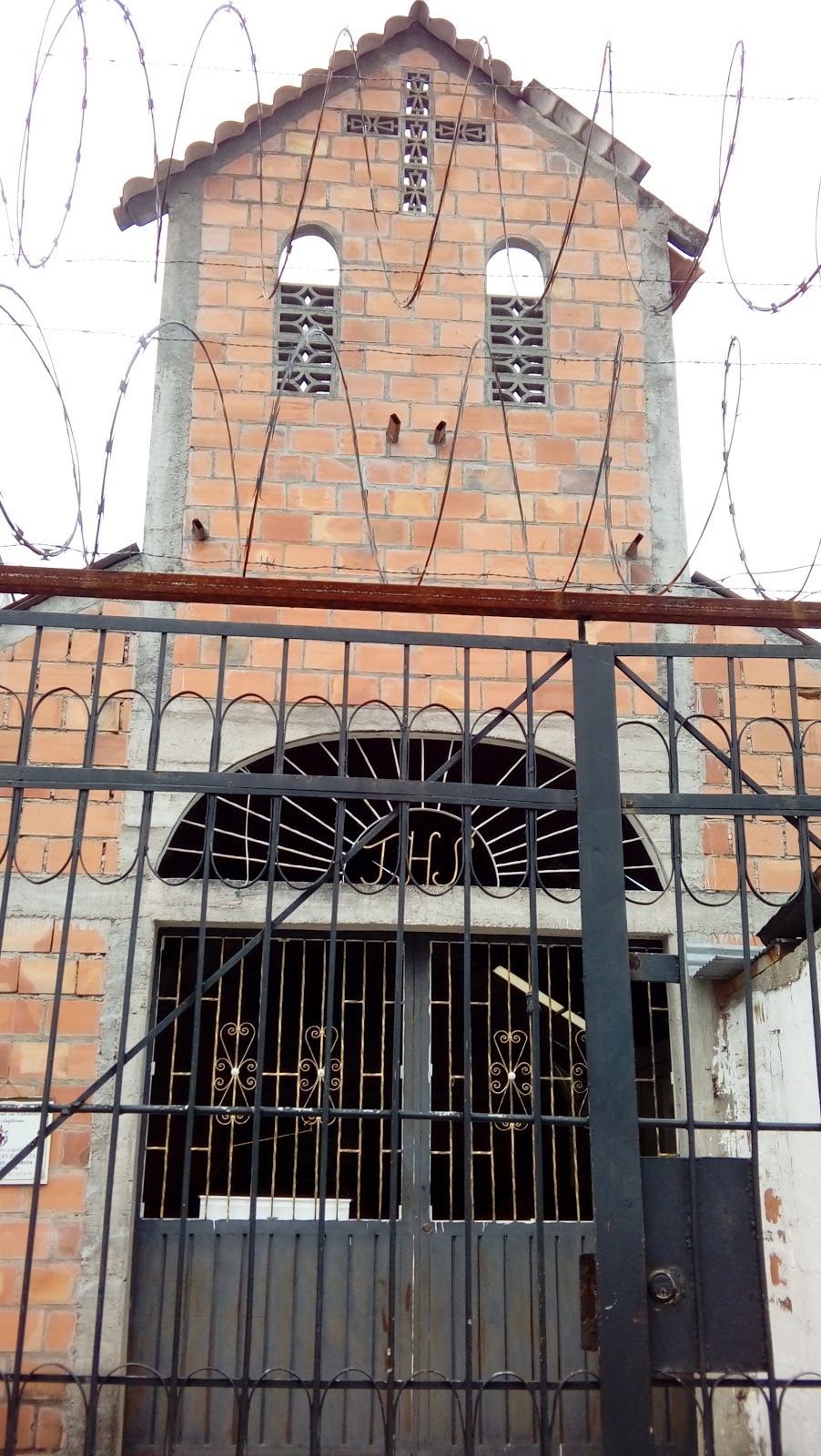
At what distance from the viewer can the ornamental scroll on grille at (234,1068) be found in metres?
5.14

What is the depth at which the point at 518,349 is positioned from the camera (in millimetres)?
6168

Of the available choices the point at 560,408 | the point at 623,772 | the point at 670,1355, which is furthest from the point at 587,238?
the point at 670,1355

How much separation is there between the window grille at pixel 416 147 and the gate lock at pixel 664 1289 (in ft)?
17.1

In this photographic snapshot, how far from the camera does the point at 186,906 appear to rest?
17.0ft

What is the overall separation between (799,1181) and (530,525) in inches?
120

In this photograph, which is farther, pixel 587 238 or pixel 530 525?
pixel 587 238

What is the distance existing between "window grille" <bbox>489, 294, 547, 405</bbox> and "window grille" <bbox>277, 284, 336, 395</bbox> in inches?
31.9

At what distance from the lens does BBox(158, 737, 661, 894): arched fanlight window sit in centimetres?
545

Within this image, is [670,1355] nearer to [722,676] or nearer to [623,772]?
[623,772]

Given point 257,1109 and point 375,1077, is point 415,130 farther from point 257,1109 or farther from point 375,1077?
point 257,1109

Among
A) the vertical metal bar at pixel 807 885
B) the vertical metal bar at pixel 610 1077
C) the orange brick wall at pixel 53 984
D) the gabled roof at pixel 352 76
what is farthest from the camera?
the gabled roof at pixel 352 76

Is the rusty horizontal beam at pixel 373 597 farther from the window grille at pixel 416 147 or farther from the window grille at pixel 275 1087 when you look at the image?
the window grille at pixel 416 147

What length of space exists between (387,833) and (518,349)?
8.24ft

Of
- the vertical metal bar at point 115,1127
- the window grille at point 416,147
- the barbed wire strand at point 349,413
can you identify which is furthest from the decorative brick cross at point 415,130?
the vertical metal bar at point 115,1127
